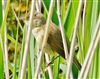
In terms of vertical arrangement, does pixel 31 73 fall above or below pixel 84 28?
below

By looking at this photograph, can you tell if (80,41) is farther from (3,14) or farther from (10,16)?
(10,16)

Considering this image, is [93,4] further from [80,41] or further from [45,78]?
[45,78]

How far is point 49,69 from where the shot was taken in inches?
51.5

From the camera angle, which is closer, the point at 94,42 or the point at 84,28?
the point at 94,42

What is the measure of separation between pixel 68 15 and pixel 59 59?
17 cm

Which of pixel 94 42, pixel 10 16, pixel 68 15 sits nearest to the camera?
pixel 94 42

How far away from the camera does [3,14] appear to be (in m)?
1.25

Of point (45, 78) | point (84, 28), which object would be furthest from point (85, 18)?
point (45, 78)

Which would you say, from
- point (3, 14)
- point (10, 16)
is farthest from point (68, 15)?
point (10, 16)

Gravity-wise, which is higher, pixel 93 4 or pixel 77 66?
pixel 93 4

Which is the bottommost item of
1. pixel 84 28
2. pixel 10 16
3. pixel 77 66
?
pixel 10 16

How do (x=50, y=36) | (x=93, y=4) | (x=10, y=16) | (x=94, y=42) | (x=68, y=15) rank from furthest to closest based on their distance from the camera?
(x=10, y=16) → (x=50, y=36) → (x=68, y=15) → (x=93, y=4) → (x=94, y=42)

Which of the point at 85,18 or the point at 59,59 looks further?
the point at 59,59

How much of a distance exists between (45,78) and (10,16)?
148 cm
